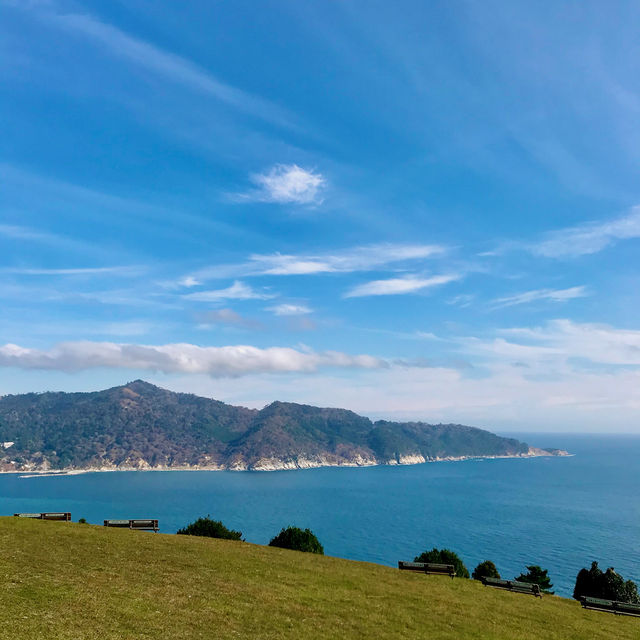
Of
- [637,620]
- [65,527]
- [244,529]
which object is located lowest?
[244,529]

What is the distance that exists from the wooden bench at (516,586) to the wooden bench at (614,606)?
290 centimetres

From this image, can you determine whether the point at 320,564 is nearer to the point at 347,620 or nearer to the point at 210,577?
the point at 210,577

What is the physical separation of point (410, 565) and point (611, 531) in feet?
594

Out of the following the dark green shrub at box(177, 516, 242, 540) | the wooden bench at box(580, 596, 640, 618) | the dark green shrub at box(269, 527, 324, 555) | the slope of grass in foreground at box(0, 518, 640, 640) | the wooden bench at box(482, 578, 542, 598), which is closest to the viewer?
the slope of grass in foreground at box(0, 518, 640, 640)

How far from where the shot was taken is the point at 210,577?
26.3 m

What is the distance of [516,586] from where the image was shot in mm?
32938

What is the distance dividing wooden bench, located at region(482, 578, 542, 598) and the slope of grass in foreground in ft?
3.84

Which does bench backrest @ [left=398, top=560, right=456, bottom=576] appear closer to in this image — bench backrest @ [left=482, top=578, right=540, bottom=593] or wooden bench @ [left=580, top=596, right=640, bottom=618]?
bench backrest @ [left=482, top=578, right=540, bottom=593]

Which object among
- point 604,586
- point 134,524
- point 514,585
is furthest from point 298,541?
point 604,586

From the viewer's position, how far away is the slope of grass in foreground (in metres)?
18.7

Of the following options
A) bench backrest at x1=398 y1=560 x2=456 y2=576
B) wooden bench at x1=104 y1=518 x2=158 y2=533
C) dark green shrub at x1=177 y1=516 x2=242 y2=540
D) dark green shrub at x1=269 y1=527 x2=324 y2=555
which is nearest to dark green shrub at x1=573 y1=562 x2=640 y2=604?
dark green shrub at x1=269 y1=527 x2=324 y2=555

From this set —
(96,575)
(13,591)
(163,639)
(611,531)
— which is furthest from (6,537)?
(611,531)

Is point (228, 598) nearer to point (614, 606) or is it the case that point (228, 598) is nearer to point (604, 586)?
point (614, 606)

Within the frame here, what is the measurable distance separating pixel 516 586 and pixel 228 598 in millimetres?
21446
